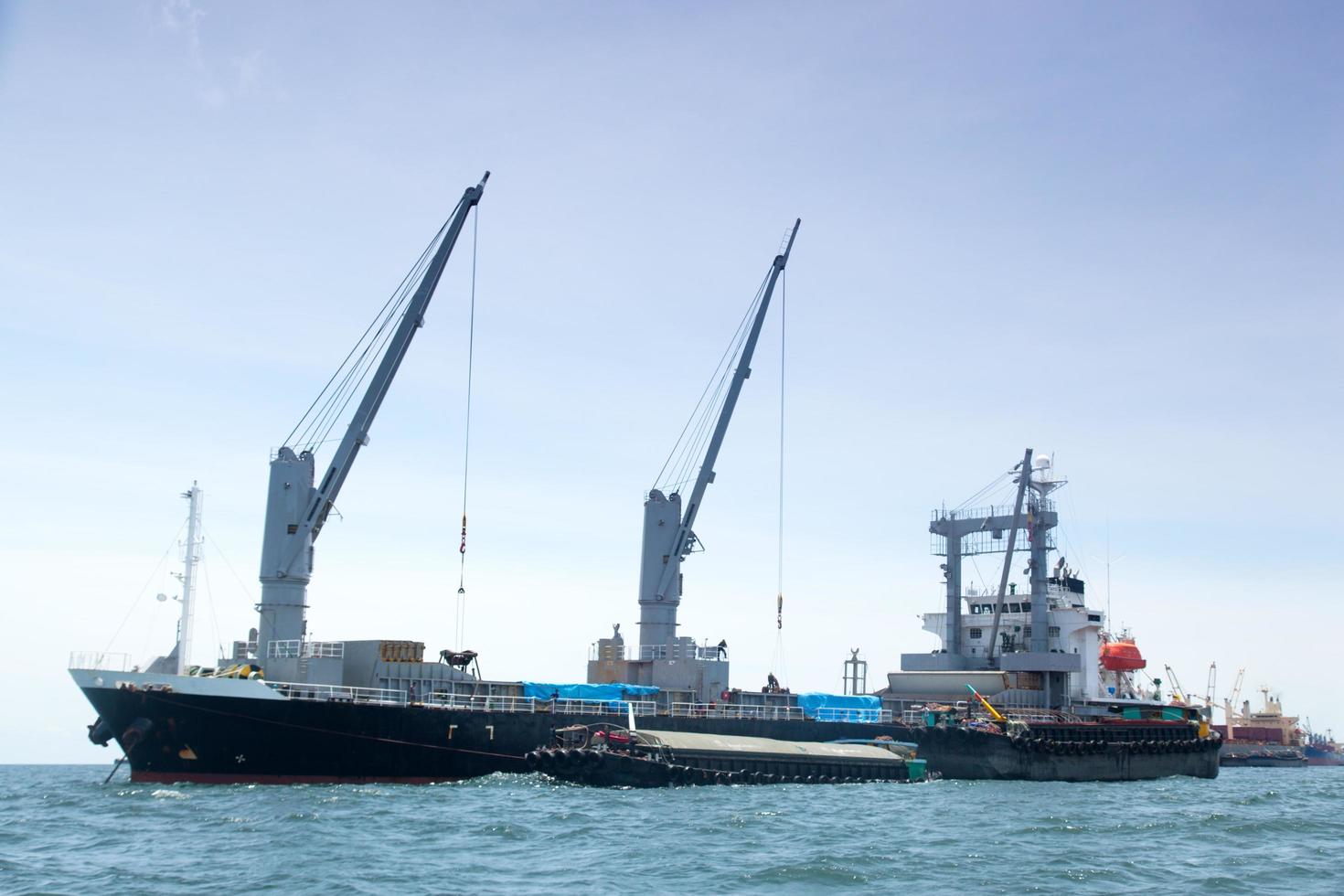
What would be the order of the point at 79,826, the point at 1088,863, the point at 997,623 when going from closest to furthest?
the point at 1088,863 → the point at 79,826 → the point at 997,623

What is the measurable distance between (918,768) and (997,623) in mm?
24801

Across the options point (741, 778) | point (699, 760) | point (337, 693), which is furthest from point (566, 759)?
point (337, 693)

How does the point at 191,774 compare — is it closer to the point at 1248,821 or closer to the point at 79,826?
the point at 79,826

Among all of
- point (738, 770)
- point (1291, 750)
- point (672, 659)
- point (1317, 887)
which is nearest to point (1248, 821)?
point (1317, 887)

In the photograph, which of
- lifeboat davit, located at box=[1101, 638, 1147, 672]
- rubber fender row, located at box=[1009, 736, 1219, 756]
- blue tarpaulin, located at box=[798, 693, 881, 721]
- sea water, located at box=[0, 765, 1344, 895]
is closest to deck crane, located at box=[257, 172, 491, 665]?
sea water, located at box=[0, 765, 1344, 895]

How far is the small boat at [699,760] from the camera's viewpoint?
49500 mm

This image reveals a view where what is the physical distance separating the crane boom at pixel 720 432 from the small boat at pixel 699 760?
13631 mm

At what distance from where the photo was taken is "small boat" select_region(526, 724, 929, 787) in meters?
49.5

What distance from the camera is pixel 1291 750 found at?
141 m

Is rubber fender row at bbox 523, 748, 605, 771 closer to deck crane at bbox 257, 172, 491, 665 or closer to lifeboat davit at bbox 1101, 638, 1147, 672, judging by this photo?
deck crane at bbox 257, 172, 491, 665

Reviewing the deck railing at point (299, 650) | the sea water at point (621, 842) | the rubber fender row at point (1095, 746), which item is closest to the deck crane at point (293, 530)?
the deck railing at point (299, 650)

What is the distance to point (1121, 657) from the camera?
8562 centimetres

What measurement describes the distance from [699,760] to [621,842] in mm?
17898

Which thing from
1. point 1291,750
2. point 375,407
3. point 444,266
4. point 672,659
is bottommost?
point 1291,750
